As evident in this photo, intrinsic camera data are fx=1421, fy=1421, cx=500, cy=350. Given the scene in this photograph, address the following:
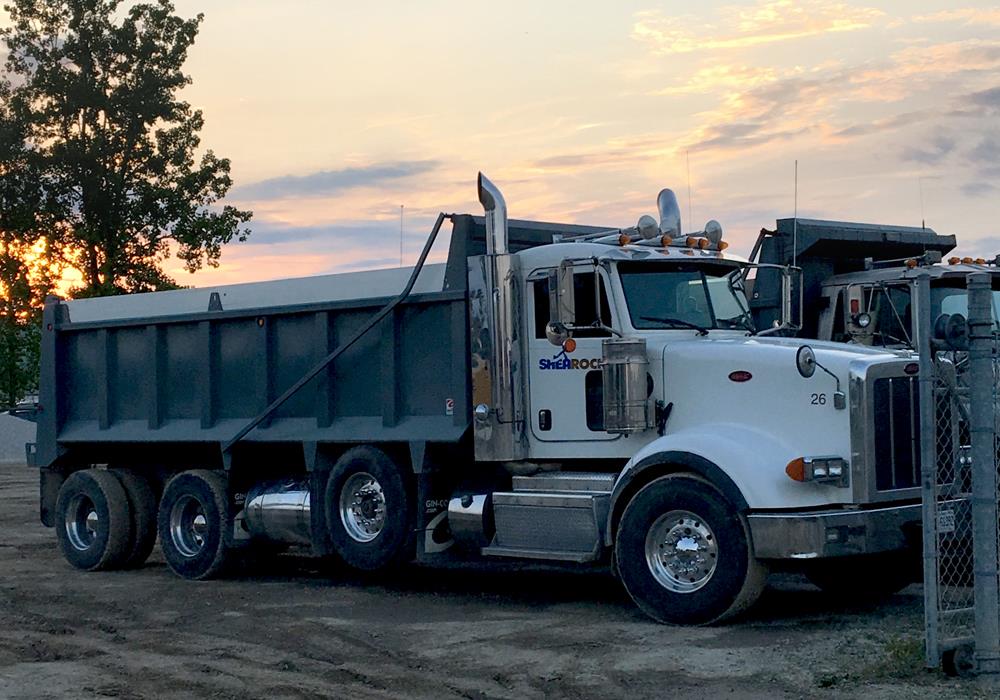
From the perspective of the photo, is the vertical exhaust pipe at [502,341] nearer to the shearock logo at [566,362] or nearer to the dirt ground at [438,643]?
the shearock logo at [566,362]

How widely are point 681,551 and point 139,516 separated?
7.13 metres

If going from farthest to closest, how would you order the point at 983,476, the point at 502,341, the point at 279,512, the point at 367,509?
the point at 279,512
the point at 367,509
the point at 502,341
the point at 983,476

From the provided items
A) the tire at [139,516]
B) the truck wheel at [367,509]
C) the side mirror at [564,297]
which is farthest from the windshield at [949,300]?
the tire at [139,516]

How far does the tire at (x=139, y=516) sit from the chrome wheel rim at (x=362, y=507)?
11.0 ft

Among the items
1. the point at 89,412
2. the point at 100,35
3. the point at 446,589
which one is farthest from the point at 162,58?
the point at 446,589

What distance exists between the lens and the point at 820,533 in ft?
29.9

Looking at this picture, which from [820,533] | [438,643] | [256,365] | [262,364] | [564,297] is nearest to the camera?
[820,533]

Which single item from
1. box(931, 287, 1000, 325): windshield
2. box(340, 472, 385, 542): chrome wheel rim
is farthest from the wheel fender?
box(931, 287, 1000, 325): windshield

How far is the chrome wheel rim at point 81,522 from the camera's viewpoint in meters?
14.8

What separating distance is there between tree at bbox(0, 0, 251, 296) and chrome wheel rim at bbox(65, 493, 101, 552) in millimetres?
23430

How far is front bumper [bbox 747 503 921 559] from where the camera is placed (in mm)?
9117

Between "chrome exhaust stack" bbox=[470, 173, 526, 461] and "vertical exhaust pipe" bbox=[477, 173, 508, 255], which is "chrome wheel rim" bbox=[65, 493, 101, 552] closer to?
"chrome exhaust stack" bbox=[470, 173, 526, 461]

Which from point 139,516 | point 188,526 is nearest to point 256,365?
point 188,526

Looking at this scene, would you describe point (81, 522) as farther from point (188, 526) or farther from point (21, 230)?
point (21, 230)
